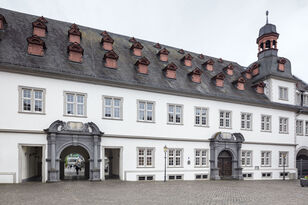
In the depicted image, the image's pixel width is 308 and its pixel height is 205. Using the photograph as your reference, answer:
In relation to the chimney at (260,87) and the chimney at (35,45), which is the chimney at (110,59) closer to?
the chimney at (35,45)

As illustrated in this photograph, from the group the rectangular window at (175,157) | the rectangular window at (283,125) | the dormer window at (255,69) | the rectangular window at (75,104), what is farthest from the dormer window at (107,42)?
the rectangular window at (283,125)

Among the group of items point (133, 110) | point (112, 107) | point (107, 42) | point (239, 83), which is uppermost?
point (107, 42)

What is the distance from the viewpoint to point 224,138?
28.5m

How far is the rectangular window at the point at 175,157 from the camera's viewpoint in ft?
86.1

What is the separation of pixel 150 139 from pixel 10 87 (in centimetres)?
1201

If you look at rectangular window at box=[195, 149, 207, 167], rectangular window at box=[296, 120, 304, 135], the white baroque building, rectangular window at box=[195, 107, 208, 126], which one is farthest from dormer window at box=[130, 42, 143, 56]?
rectangular window at box=[296, 120, 304, 135]

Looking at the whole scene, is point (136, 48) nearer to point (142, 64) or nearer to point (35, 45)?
point (142, 64)

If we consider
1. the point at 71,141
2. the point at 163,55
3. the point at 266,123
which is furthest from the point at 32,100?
the point at 266,123

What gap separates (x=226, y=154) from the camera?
29.4 meters

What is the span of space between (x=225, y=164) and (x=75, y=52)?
18443mm

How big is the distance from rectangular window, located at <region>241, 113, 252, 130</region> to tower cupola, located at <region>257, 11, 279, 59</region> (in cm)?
1029

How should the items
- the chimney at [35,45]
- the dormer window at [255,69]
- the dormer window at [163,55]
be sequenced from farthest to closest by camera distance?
the dormer window at [255,69] < the dormer window at [163,55] < the chimney at [35,45]

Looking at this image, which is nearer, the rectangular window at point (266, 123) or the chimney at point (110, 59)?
the chimney at point (110, 59)

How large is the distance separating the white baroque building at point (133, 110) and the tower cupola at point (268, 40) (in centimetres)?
183
